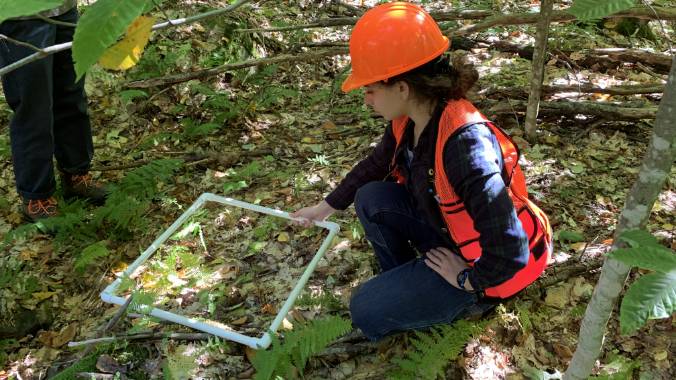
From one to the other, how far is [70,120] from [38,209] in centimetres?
65

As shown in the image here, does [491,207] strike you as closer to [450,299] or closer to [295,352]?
[450,299]

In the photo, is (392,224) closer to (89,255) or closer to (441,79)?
(441,79)

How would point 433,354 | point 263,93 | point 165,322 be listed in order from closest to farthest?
point 433,354, point 165,322, point 263,93

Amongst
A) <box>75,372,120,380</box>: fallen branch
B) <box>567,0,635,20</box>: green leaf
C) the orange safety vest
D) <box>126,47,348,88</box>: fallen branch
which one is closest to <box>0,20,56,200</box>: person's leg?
<box>126,47,348,88</box>: fallen branch

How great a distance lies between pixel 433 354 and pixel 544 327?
0.70 meters

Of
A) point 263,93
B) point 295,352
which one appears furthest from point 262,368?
point 263,93

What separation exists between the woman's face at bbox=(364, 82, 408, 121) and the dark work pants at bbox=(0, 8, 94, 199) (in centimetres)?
184

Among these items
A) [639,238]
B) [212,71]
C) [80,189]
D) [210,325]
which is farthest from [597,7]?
[212,71]

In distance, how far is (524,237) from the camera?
6.51ft

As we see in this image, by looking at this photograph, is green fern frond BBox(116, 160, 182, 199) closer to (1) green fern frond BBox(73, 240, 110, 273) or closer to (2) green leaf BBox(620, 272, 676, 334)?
(1) green fern frond BBox(73, 240, 110, 273)

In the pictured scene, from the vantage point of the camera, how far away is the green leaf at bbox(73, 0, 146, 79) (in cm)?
88

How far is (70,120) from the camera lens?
3.70 meters

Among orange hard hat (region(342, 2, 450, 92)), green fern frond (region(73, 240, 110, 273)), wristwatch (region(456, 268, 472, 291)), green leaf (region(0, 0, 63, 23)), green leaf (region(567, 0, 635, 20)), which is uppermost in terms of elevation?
green leaf (region(0, 0, 63, 23))

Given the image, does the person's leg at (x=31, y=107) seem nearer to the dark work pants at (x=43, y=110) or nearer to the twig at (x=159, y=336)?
the dark work pants at (x=43, y=110)
